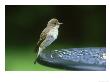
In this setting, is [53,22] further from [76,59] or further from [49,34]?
[76,59]

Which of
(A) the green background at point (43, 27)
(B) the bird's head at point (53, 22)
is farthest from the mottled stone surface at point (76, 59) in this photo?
(B) the bird's head at point (53, 22)

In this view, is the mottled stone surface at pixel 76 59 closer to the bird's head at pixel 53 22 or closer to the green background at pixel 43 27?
the green background at pixel 43 27

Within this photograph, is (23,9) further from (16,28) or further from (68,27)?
(68,27)

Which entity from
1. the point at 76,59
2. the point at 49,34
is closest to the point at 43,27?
the point at 49,34

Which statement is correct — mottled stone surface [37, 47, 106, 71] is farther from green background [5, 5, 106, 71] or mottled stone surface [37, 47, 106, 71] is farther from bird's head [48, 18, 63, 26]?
bird's head [48, 18, 63, 26]

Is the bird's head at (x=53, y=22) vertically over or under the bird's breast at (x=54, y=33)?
over

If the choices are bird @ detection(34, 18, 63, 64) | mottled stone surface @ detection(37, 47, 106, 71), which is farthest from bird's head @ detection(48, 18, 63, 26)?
mottled stone surface @ detection(37, 47, 106, 71)
